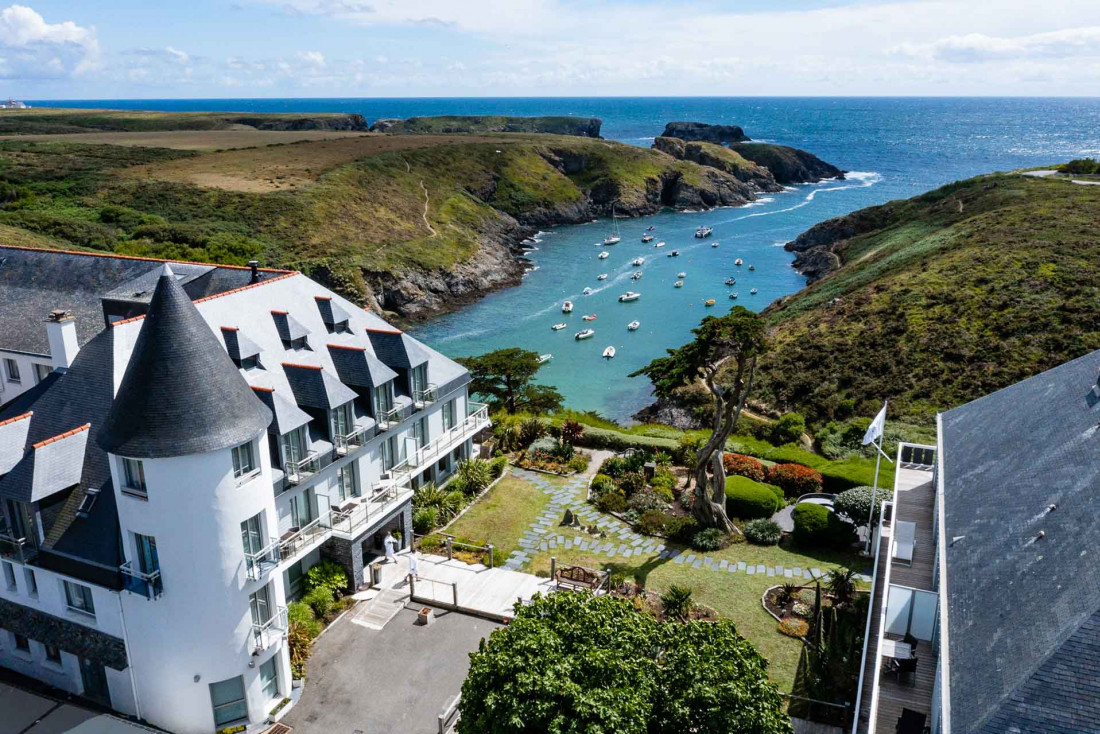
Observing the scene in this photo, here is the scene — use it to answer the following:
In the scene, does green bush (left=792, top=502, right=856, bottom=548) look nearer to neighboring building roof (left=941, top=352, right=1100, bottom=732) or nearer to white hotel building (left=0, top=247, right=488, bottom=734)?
neighboring building roof (left=941, top=352, right=1100, bottom=732)

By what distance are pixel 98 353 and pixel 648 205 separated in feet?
492

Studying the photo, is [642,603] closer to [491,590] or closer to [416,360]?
[491,590]

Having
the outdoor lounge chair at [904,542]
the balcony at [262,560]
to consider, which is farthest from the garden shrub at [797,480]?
the balcony at [262,560]

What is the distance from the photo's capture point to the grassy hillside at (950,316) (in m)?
51.3

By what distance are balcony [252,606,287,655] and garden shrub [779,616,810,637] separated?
674 inches

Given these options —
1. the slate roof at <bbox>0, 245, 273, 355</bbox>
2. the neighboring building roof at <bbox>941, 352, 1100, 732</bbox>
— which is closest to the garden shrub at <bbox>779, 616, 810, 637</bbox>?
the neighboring building roof at <bbox>941, 352, 1100, 732</bbox>

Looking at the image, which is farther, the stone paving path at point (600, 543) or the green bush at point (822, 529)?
the green bush at point (822, 529)

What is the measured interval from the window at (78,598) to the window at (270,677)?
18.0 ft

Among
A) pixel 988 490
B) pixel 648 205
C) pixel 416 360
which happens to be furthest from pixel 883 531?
pixel 648 205

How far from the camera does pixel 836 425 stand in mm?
47281

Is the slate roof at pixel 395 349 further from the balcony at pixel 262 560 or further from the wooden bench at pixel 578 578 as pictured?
the balcony at pixel 262 560

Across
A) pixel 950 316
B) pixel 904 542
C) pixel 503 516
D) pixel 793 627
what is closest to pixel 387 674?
pixel 503 516

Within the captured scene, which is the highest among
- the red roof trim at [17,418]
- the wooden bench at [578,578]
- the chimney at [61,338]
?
the chimney at [61,338]

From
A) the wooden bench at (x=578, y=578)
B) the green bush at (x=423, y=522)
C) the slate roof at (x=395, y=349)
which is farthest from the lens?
the slate roof at (x=395, y=349)
